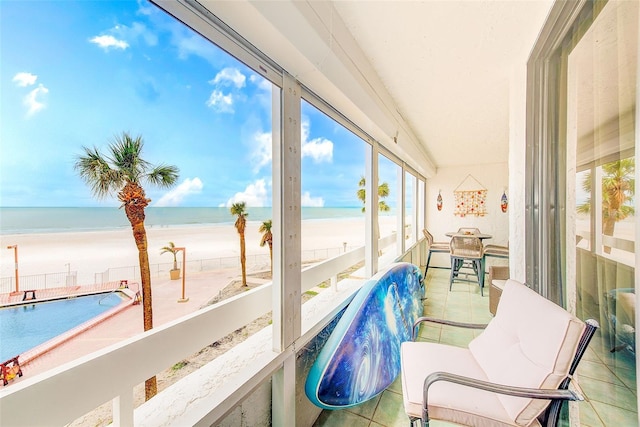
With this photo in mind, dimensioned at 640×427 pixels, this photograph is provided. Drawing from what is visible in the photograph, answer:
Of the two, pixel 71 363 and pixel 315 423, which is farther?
pixel 315 423

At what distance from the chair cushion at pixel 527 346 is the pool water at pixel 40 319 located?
68.2 inches

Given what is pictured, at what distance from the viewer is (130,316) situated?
865 millimetres

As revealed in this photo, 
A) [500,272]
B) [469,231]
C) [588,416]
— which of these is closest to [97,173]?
[588,416]

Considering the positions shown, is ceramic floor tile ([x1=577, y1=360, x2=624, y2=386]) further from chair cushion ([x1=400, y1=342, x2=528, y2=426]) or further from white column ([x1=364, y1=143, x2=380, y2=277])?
white column ([x1=364, y1=143, x2=380, y2=277])

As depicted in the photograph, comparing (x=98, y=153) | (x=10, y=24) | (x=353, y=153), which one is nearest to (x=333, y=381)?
(x=98, y=153)

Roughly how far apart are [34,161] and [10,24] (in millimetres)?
345

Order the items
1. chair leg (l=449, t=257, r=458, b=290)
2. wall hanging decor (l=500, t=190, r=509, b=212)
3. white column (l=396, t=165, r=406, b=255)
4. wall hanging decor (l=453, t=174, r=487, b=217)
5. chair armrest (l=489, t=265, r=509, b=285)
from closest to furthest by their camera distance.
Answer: chair armrest (l=489, t=265, r=509, b=285)
white column (l=396, t=165, r=406, b=255)
chair leg (l=449, t=257, r=458, b=290)
wall hanging decor (l=500, t=190, r=509, b=212)
wall hanging decor (l=453, t=174, r=487, b=217)

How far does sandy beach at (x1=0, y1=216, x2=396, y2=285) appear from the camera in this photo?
2.05 ft

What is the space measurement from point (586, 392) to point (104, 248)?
224 cm

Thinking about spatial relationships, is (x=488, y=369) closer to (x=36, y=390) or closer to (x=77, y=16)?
(x=36, y=390)

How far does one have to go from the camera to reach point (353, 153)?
3016mm

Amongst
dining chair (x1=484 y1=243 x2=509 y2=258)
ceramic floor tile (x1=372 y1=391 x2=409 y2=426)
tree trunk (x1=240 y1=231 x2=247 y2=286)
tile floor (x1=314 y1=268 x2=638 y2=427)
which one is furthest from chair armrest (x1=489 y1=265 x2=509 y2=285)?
tree trunk (x1=240 y1=231 x2=247 y2=286)

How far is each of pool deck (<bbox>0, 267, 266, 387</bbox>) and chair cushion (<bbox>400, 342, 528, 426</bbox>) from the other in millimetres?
1132

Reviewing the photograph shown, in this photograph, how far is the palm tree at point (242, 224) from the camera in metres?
1.32
